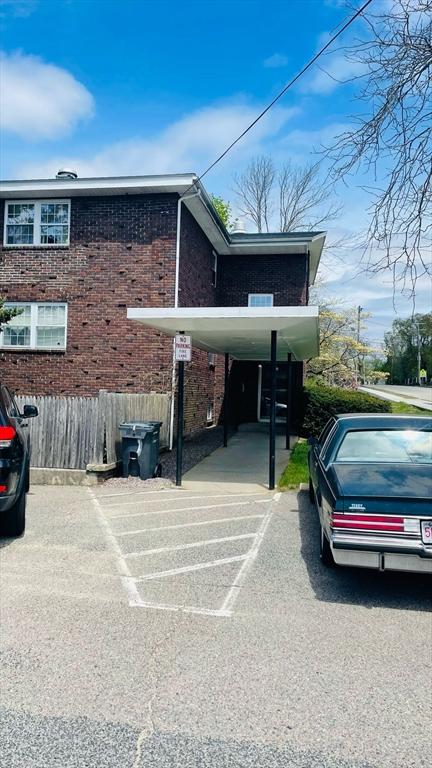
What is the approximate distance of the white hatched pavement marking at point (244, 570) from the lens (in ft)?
14.5

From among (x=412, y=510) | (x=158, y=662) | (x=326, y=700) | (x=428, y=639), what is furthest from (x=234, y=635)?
(x=412, y=510)

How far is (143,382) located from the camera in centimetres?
1271

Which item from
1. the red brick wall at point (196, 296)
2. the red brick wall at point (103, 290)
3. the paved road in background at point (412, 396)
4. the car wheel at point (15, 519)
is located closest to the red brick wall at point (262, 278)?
the red brick wall at point (196, 296)

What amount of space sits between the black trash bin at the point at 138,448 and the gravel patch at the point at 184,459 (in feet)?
0.51

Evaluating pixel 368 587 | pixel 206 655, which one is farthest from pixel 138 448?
pixel 206 655

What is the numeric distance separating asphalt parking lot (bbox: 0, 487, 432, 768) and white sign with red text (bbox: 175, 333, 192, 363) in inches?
138

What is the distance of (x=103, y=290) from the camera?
43.1 ft

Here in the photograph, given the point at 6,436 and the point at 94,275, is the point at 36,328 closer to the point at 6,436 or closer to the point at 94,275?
the point at 94,275

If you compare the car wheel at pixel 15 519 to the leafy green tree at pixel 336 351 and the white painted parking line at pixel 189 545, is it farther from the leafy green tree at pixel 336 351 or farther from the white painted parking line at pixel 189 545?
the leafy green tree at pixel 336 351

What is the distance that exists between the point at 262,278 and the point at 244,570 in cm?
1435

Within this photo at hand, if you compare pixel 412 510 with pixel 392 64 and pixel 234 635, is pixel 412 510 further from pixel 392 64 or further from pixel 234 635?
pixel 392 64

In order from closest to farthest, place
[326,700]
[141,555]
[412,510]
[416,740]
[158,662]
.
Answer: [416,740] → [326,700] → [158,662] → [412,510] → [141,555]

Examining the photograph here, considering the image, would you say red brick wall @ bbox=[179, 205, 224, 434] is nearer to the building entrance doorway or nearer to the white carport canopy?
the building entrance doorway

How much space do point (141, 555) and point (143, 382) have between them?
7.34 meters
